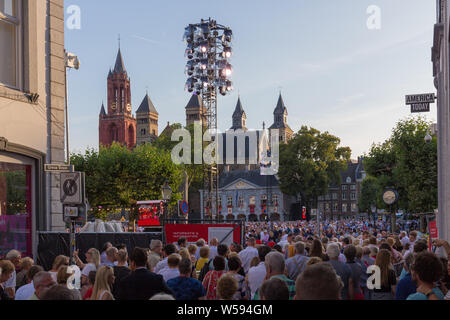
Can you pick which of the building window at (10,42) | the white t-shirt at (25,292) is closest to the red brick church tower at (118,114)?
the building window at (10,42)

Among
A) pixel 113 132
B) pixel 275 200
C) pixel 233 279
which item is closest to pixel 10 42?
pixel 233 279

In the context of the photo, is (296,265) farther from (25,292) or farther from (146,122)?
(146,122)

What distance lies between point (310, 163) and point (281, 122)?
A: 70.9 meters

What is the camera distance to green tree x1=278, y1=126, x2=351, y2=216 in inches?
3423

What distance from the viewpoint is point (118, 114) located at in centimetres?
13262

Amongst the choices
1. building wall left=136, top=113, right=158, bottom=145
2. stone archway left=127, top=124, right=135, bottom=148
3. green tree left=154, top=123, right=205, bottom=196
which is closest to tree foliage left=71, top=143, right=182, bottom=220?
green tree left=154, top=123, right=205, bottom=196

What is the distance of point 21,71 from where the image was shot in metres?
11.4

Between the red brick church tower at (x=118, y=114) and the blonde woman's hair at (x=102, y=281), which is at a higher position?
the red brick church tower at (x=118, y=114)

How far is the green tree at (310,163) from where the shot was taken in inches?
3423

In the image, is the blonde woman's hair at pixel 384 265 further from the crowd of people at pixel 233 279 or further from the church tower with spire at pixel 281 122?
the church tower with spire at pixel 281 122

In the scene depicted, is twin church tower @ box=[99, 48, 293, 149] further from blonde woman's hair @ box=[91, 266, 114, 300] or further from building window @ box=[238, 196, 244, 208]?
blonde woman's hair @ box=[91, 266, 114, 300]

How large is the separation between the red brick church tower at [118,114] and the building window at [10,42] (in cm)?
12102

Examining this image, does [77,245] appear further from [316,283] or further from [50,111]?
[316,283]
